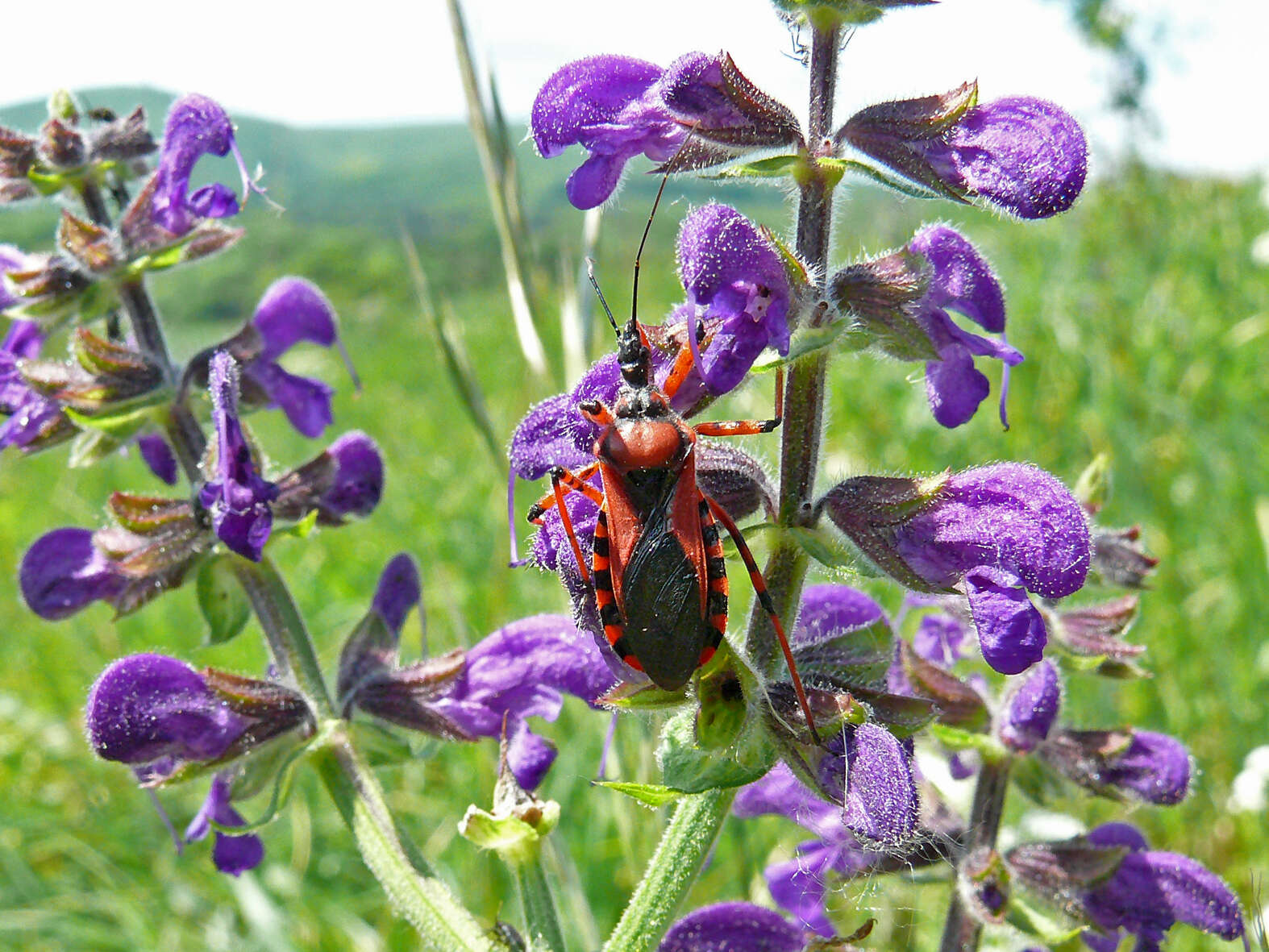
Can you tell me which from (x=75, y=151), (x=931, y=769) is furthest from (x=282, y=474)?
→ (x=931, y=769)

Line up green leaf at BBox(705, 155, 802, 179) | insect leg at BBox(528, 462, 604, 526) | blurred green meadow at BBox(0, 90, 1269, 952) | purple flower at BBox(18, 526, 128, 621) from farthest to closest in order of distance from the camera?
blurred green meadow at BBox(0, 90, 1269, 952), purple flower at BBox(18, 526, 128, 621), insect leg at BBox(528, 462, 604, 526), green leaf at BBox(705, 155, 802, 179)

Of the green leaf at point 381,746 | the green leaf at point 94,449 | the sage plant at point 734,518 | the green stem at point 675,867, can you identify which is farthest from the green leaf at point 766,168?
the green leaf at point 94,449

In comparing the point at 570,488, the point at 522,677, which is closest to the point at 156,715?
the point at 522,677

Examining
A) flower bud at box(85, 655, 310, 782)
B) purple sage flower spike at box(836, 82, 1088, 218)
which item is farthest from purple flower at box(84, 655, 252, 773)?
purple sage flower spike at box(836, 82, 1088, 218)

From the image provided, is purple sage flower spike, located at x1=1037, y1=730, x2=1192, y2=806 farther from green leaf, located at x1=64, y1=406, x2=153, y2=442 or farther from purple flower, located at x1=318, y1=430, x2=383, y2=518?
green leaf, located at x1=64, y1=406, x2=153, y2=442

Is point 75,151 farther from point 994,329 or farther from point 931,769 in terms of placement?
point 931,769

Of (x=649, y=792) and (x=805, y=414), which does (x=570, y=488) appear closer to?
(x=805, y=414)

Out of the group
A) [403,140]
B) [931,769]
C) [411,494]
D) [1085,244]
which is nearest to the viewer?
[931,769]
